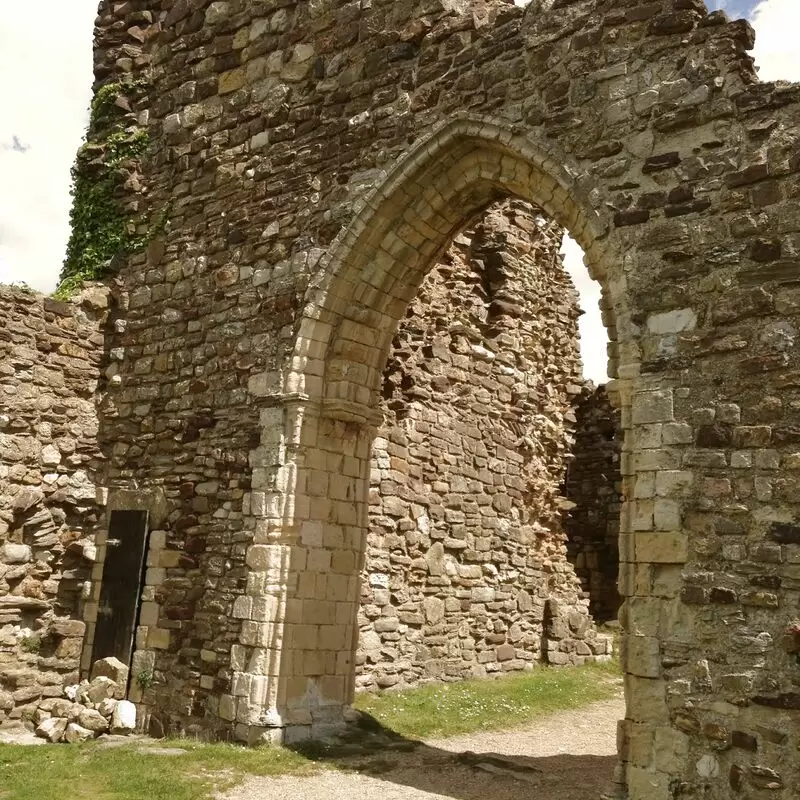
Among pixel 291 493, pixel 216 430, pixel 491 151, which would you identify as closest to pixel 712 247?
pixel 491 151

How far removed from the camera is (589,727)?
28.8 feet

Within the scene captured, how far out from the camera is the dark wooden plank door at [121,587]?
27.0 ft

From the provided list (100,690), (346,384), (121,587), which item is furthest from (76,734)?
(346,384)

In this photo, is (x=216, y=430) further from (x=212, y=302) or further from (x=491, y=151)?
(x=491, y=151)

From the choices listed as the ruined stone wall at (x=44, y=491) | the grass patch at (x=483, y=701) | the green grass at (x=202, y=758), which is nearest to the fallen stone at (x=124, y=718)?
the green grass at (x=202, y=758)

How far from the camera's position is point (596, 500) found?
14.5 metres

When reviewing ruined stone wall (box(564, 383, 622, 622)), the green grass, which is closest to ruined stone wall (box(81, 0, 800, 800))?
the green grass

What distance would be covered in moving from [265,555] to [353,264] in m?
2.51

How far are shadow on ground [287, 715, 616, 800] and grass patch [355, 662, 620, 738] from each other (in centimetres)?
60

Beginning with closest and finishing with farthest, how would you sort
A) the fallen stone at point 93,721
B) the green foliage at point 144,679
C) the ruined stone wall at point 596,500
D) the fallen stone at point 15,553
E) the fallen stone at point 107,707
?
the fallen stone at point 93,721, the fallen stone at point 107,707, the green foliage at point 144,679, the fallen stone at point 15,553, the ruined stone wall at point 596,500

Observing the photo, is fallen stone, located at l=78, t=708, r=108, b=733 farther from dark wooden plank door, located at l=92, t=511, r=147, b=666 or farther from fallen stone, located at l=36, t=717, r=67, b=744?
dark wooden plank door, located at l=92, t=511, r=147, b=666

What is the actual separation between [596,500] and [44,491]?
8714mm

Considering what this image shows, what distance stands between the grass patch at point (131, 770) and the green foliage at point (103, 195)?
4549mm

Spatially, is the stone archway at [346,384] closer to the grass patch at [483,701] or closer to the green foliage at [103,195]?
the grass patch at [483,701]
